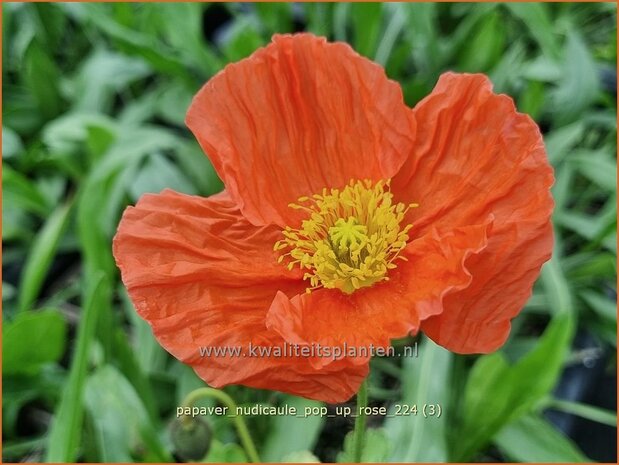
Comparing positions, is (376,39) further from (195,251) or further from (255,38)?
(195,251)

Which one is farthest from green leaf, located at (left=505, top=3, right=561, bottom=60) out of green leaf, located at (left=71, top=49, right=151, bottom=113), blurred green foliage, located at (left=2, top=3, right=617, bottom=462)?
green leaf, located at (left=71, top=49, right=151, bottom=113)

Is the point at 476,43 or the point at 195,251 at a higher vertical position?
the point at 476,43

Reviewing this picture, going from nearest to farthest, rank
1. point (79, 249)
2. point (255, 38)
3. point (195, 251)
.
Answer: point (195, 251) < point (255, 38) < point (79, 249)

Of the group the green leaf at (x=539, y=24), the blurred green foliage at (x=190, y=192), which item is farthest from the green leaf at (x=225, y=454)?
the green leaf at (x=539, y=24)

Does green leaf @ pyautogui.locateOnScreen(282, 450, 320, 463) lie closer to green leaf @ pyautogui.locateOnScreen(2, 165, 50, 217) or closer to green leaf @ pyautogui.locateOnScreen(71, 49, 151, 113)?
green leaf @ pyautogui.locateOnScreen(2, 165, 50, 217)

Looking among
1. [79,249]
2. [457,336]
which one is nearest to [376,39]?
[79,249]

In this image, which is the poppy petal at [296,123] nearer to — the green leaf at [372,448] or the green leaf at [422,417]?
the green leaf at [372,448]

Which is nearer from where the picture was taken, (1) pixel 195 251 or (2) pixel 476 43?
(1) pixel 195 251
